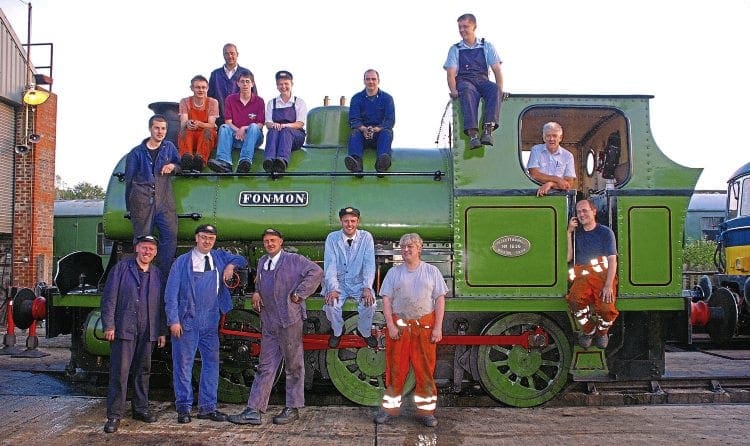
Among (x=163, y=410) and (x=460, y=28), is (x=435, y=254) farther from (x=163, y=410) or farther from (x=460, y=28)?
(x=163, y=410)

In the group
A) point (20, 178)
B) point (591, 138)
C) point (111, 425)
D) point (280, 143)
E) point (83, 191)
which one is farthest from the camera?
point (83, 191)

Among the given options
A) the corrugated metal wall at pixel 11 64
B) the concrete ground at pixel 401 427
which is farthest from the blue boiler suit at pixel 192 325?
the corrugated metal wall at pixel 11 64

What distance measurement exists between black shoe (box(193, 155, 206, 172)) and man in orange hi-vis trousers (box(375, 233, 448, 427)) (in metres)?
2.44

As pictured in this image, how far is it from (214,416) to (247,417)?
1.19ft

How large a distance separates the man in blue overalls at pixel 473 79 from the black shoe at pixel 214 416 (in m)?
3.46

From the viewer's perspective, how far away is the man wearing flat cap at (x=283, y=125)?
22.0 feet

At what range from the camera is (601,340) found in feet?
20.2

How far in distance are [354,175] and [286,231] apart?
92 centimetres

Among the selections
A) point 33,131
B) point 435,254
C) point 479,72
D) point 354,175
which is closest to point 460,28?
point 479,72

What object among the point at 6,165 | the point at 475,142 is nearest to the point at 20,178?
the point at 6,165

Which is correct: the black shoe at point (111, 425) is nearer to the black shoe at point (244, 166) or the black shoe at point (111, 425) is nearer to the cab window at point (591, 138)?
the black shoe at point (244, 166)

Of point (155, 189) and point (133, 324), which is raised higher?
point (155, 189)

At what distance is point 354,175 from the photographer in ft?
22.1

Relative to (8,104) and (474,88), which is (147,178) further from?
(8,104)
